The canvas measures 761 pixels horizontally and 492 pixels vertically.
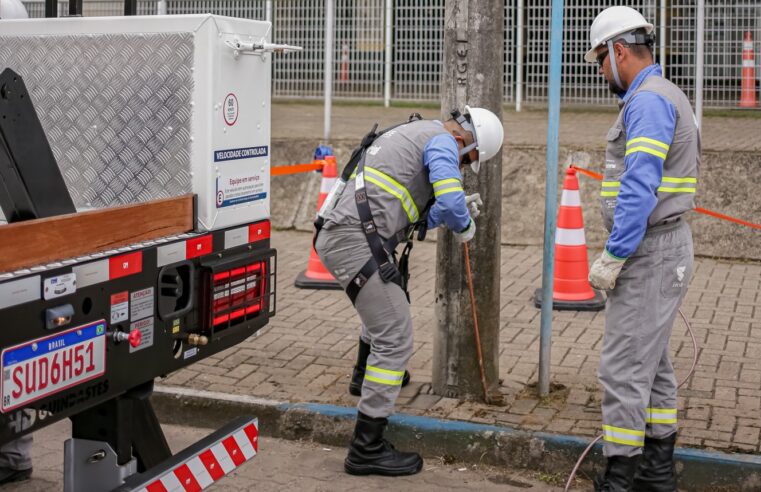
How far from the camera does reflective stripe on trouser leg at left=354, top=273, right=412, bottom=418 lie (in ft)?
17.9

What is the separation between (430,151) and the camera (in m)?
5.40

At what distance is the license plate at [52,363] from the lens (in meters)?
3.44

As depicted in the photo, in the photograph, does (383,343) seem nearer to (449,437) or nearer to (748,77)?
(449,437)

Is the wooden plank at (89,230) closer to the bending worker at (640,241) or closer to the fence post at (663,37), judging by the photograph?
the bending worker at (640,241)

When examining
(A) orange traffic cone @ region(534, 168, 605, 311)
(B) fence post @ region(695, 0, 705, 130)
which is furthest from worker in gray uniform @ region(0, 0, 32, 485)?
(B) fence post @ region(695, 0, 705, 130)

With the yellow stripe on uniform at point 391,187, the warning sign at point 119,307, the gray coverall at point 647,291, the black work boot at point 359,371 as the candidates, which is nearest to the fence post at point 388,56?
the black work boot at point 359,371

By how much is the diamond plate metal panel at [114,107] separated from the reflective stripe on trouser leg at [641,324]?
196 cm

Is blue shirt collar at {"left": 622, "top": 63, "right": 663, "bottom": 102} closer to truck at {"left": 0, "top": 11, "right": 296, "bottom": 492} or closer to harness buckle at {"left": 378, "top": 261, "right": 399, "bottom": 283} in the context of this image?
harness buckle at {"left": 378, "top": 261, "right": 399, "bottom": 283}

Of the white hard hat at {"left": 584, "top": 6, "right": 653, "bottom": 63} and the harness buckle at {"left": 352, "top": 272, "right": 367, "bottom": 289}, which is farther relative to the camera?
the harness buckle at {"left": 352, "top": 272, "right": 367, "bottom": 289}

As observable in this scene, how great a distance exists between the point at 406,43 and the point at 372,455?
8.34 meters

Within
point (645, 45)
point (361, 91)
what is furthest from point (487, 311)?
point (361, 91)

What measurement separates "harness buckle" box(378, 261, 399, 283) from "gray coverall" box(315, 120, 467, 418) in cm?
3

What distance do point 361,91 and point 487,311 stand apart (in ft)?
25.3

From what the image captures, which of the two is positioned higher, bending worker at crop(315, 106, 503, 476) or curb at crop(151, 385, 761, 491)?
bending worker at crop(315, 106, 503, 476)
